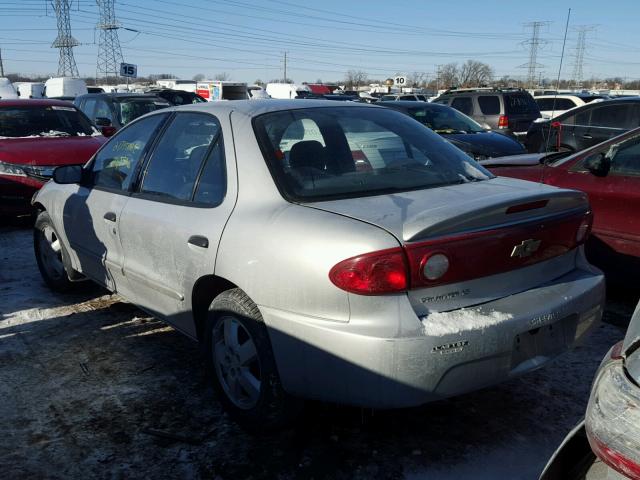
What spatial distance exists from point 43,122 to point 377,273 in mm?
7978

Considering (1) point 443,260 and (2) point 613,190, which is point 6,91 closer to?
(2) point 613,190

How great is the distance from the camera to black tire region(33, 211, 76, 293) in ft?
16.7

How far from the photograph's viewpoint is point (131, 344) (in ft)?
13.8

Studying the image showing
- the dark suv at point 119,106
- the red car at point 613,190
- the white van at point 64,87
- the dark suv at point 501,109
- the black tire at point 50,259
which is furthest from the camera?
the white van at point 64,87

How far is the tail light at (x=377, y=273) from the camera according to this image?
2.44 meters

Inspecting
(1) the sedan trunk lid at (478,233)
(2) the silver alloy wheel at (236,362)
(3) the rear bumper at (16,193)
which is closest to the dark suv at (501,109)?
(3) the rear bumper at (16,193)

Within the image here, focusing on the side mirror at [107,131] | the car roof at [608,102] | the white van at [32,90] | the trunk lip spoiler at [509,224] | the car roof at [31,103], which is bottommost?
the white van at [32,90]

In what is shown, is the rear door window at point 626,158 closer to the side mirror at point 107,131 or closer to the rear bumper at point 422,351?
the rear bumper at point 422,351

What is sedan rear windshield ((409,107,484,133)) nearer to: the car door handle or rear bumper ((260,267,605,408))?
the car door handle

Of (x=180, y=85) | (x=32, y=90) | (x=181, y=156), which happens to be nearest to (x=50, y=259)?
(x=181, y=156)

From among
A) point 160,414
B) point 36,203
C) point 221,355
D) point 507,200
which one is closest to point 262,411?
point 221,355

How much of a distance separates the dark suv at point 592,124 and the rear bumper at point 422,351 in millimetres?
7356

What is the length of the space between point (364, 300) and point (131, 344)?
233 centimetres

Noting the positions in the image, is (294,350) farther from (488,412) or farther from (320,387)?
(488,412)
